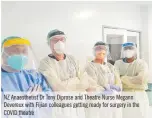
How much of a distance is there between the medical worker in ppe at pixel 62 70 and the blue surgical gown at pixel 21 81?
3 cm

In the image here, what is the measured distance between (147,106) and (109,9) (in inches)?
21.3

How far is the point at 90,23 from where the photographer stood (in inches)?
47.5

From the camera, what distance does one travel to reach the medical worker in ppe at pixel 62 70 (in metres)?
1.17

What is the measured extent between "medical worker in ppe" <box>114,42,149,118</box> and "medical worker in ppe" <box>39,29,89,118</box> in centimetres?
21

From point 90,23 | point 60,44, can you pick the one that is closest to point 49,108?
point 60,44

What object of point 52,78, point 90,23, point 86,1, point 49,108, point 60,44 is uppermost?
point 86,1

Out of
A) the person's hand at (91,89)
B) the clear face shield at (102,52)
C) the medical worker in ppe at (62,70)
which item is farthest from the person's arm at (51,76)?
the clear face shield at (102,52)

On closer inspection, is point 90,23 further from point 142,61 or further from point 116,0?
point 142,61

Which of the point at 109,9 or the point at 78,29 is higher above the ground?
the point at 109,9

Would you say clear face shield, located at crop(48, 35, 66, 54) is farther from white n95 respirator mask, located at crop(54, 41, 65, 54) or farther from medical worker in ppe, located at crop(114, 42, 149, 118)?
medical worker in ppe, located at crop(114, 42, 149, 118)

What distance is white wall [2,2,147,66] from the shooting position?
117 cm

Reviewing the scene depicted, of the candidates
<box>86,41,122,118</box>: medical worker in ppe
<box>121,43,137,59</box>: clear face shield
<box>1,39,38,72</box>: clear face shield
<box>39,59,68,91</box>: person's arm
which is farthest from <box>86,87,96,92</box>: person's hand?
<box>1,39,38,72</box>: clear face shield

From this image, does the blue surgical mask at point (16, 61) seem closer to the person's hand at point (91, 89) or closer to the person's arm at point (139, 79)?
the person's hand at point (91, 89)

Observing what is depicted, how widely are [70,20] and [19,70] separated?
1.17ft
